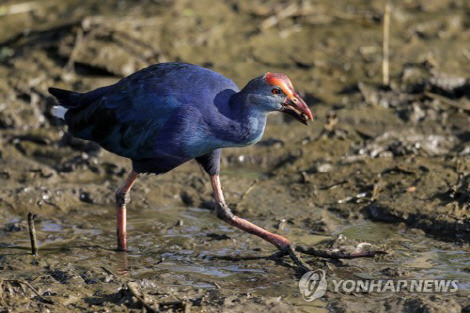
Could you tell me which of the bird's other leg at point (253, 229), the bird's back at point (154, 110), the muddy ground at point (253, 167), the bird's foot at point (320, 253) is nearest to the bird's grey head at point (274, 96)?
the bird's back at point (154, 110)

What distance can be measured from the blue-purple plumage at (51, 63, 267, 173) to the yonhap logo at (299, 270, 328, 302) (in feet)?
2.78

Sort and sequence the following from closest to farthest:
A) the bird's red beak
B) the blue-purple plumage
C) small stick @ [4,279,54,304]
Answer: small stick @ [4,279,54,304]
the blue-purple plumage
the bird's red beak

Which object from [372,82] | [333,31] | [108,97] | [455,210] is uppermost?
[333,31]

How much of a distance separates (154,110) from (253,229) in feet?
3.09

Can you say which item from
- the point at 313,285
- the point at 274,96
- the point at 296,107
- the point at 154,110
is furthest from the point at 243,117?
the point at 313,285

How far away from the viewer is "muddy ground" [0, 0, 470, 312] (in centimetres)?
468

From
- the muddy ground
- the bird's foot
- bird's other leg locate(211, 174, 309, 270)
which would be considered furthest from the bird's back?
the bird's foot

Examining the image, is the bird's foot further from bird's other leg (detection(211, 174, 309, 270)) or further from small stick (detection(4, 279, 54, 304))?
small stick (detection(4, 279, 54, 304))

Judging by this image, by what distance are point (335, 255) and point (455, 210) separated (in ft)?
3.57

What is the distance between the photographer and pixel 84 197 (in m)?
5.98

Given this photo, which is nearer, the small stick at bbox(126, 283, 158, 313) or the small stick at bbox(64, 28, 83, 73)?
the small stick at bbox(126, 283, 158, 313)

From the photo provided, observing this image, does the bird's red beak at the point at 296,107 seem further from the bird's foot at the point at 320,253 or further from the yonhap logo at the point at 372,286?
the yonhap logo at the point at 372,286

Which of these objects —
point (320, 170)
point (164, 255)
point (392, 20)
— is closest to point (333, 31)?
point (392, 20)

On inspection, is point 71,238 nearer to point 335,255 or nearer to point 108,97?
point 108,97
